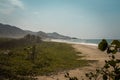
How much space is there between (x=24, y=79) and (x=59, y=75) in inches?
151

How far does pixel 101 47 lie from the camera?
2.54 metres

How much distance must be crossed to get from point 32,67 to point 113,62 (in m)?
20.5

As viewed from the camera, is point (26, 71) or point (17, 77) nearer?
point (17, 77)

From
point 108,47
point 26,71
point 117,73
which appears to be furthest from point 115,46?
point 26,71

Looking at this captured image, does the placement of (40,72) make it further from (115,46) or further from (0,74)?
(115,46)

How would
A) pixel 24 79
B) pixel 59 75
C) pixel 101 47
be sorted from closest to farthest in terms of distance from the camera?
1. pixel 101 47
2. pixel 24 79
3. pixel 59 75

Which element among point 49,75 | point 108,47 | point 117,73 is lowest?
point 49,75

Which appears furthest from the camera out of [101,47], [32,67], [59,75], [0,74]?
[32,67]

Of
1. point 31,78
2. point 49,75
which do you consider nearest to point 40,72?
point 49,75

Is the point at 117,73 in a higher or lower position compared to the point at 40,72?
higher

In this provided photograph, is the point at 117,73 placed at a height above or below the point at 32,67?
above

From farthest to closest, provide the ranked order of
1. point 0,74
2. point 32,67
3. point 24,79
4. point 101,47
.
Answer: point 32,67 < point 0,74 < point 24,79 < point 101,47

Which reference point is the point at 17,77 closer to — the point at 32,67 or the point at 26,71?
the point at 26,71

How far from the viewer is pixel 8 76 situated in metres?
17.8
